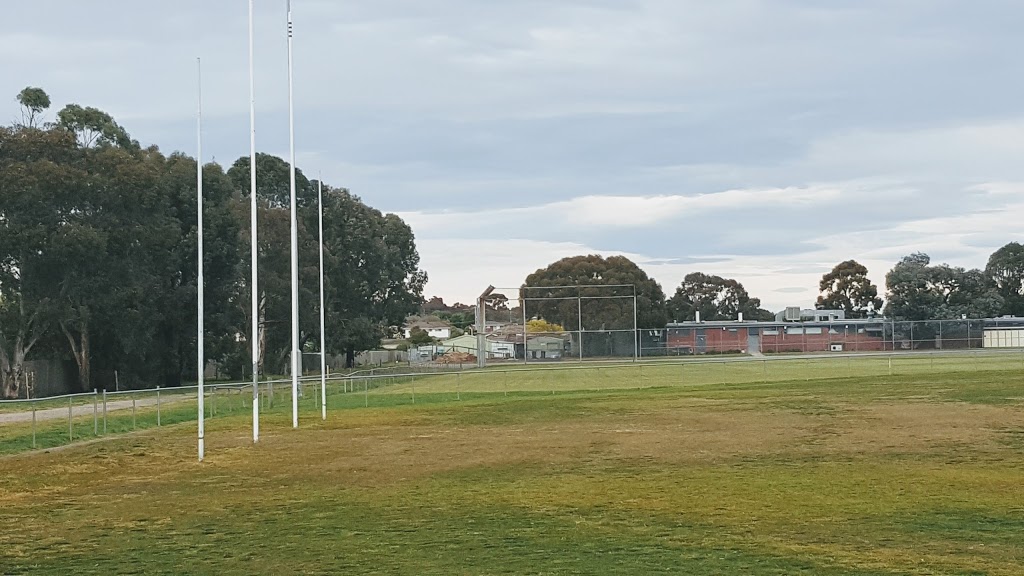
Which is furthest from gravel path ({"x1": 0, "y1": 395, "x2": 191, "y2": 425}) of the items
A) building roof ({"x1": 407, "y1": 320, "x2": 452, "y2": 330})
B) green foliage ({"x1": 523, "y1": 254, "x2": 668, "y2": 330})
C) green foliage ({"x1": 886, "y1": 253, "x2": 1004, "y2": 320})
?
building roof ({"x1": 407, "y1": 320, "x2": 452, "y2": 330})

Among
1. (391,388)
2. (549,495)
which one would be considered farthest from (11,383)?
(549,495)

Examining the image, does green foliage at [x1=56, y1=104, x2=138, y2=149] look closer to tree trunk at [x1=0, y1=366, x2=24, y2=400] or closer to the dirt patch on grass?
tree trunk at [x1=0, y1=366, x2=24, y2=400]

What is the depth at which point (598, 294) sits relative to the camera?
326 feet

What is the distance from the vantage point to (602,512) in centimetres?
1398

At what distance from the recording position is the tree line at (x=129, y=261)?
54.2 meters

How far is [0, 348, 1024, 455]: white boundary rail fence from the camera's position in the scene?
31.8 m

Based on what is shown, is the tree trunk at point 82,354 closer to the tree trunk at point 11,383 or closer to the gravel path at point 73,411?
the tree trunk at point 11,383

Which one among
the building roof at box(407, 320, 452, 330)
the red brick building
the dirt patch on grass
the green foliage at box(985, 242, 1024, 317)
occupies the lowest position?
the dirt patch on grass

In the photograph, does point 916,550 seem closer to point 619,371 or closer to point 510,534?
point 510,534

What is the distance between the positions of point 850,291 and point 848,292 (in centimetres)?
32

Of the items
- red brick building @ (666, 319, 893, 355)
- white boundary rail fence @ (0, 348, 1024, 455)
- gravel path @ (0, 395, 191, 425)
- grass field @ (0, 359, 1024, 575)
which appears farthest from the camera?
red brick building @ (666, 319, 893, 355)

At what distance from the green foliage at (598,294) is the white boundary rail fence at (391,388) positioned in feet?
63.7

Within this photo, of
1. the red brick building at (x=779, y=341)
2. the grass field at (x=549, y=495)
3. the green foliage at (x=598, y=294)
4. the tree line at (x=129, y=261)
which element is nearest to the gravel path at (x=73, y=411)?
the grass field at (x=549, y=495)

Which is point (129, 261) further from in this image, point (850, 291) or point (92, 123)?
point (850, 291)
